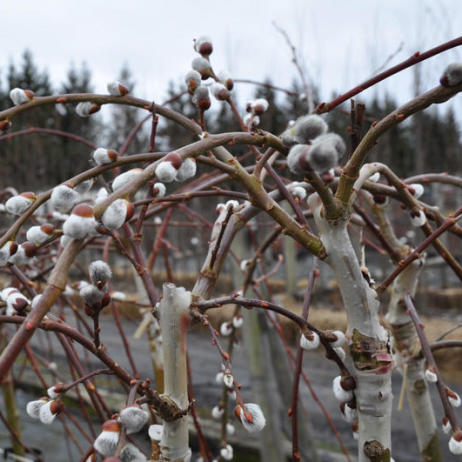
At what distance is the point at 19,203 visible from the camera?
0.62 m

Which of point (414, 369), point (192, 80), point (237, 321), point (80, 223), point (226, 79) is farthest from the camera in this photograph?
point (237, 321)

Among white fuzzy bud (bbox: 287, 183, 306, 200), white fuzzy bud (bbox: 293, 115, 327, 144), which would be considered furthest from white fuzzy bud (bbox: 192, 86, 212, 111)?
white fuzzy bud (bbox: 287, 183, 306, 200)

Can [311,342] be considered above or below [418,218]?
below

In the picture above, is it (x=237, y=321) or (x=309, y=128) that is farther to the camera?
(x=237, y=321)

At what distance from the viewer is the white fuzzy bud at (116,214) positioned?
0.48m

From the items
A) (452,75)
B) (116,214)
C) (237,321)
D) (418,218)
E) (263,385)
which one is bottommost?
(263,385)

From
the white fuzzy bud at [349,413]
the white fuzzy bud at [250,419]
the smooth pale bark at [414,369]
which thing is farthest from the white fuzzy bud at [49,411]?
the smooth pale bark at [414,369]

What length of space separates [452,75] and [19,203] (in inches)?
21.3

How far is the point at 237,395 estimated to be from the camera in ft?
2.07

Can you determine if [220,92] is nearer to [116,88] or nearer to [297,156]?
[116,88]

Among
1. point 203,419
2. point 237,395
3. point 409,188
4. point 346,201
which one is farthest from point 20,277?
point 203,419

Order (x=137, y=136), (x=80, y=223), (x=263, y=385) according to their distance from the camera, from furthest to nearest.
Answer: (x=137, y=136)
(x=263, y=385)
(x=80, y=223)

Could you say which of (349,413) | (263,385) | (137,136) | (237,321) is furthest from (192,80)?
(137,136)

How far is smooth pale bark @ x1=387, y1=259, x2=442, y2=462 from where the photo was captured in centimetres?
122
